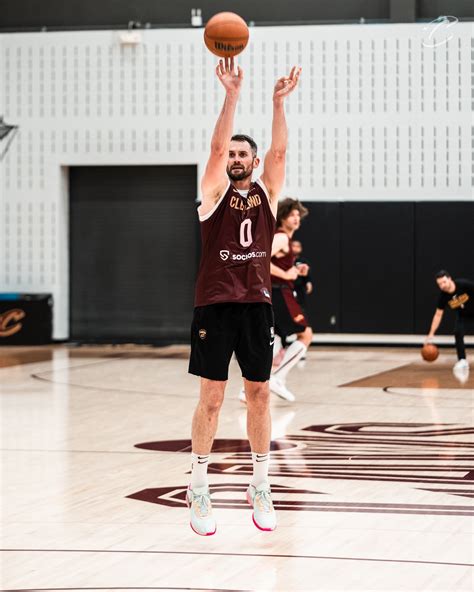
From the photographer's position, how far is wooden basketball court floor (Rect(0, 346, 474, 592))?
4.85 metres

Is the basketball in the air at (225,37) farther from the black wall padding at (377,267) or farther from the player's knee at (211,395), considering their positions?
the black wall padding at (377,267)

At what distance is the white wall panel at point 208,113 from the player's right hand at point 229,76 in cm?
1488

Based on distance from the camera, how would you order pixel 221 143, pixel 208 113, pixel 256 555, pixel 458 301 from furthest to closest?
pixel 208 113, pixel 458 301, pixel 221 143, pixel 256 555

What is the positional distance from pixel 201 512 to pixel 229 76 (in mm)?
2186

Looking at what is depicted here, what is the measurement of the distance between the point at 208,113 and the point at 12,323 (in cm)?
539

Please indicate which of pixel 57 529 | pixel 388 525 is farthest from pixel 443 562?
pixel 57 529

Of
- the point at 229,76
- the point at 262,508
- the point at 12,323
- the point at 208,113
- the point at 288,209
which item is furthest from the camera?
the point at 208,113

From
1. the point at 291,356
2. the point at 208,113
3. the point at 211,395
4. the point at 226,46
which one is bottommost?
the point at 291,356

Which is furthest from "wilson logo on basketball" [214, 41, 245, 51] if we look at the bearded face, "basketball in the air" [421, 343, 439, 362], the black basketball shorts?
"basketball in the air" [421, 343, 439, 362]

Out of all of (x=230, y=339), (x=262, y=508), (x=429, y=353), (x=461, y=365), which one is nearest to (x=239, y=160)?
(x=230, y=339)

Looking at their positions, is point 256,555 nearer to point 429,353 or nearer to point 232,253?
point 232,253

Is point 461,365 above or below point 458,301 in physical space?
below

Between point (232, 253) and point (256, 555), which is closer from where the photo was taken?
point (256, 555)

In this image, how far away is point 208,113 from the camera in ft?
67.9
